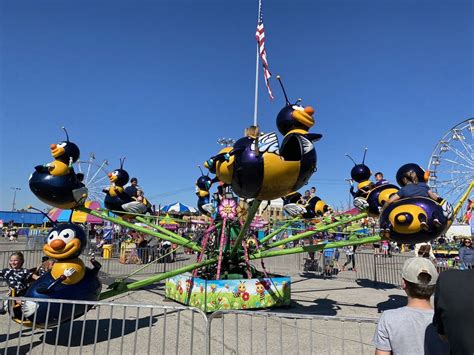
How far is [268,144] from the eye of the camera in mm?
4809

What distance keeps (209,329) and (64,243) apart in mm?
2801

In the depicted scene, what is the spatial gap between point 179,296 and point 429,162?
25.2 metres

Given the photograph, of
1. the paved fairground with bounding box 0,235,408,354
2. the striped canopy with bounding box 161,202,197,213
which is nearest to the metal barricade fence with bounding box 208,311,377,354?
the paved fairground with bounding box 0,235,408,354

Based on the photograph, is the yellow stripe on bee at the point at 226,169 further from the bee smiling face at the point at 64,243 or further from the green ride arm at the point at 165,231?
the green ride arm at the point at 165,231

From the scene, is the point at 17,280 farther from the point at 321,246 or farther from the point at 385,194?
the point at 385,194

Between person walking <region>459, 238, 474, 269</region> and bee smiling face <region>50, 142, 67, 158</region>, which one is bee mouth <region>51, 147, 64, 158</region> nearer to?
bee smiling face <region>50, 142, 67, 158</region>

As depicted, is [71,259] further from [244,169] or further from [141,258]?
[141,258]

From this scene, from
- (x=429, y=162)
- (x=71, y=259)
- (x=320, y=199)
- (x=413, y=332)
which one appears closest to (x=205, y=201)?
(x=320, y=199)

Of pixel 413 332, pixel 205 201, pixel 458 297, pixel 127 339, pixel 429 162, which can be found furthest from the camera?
pixel 429 162

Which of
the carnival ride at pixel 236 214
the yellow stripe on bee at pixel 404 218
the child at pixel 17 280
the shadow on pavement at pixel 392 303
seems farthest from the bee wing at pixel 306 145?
the shadow on pavement at pixel 392 303

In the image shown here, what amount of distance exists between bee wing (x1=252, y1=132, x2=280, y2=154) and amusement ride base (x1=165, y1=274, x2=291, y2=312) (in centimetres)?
324

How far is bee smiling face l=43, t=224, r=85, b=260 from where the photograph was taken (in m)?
5.33

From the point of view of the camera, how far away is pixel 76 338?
547 cm

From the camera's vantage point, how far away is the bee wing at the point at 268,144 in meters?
4.79
